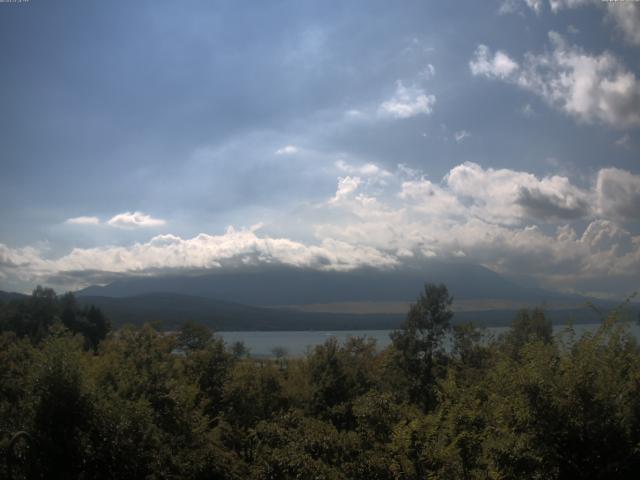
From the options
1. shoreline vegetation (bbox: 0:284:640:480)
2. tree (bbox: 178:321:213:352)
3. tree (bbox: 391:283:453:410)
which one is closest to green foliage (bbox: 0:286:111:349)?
tree (bbox: 178:321:213:352)

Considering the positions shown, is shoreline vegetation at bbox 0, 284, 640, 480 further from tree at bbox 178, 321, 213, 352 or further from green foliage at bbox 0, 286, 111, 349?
green foliage at bbox 0, 286, 111, 349

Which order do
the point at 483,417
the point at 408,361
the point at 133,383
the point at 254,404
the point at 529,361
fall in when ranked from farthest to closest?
the point at 408,361, the point at 254,404, the point at 133,383, the point at 483,417, the point at 529,361

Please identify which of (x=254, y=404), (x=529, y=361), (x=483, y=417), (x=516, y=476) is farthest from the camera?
(x=254, y=404)

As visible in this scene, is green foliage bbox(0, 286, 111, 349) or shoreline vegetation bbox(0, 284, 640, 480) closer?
shoreline vegetation bbox(0, 284, 640, 480)

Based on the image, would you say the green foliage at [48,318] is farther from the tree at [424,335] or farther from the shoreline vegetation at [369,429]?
the shoreline vegetation at [369,429]

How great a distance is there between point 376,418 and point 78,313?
100 m

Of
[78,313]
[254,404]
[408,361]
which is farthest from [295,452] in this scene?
[78,313]

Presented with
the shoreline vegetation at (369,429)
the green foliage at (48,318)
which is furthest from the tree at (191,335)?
the green foliage at (48,318)

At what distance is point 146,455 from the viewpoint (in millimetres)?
13023

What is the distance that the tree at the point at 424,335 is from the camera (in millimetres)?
37844

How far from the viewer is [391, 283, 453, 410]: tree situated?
37.8 metres

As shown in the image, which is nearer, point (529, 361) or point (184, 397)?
point (529, 361)

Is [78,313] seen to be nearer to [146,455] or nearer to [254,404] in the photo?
[254,404]

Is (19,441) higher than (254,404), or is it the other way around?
(19,441)
